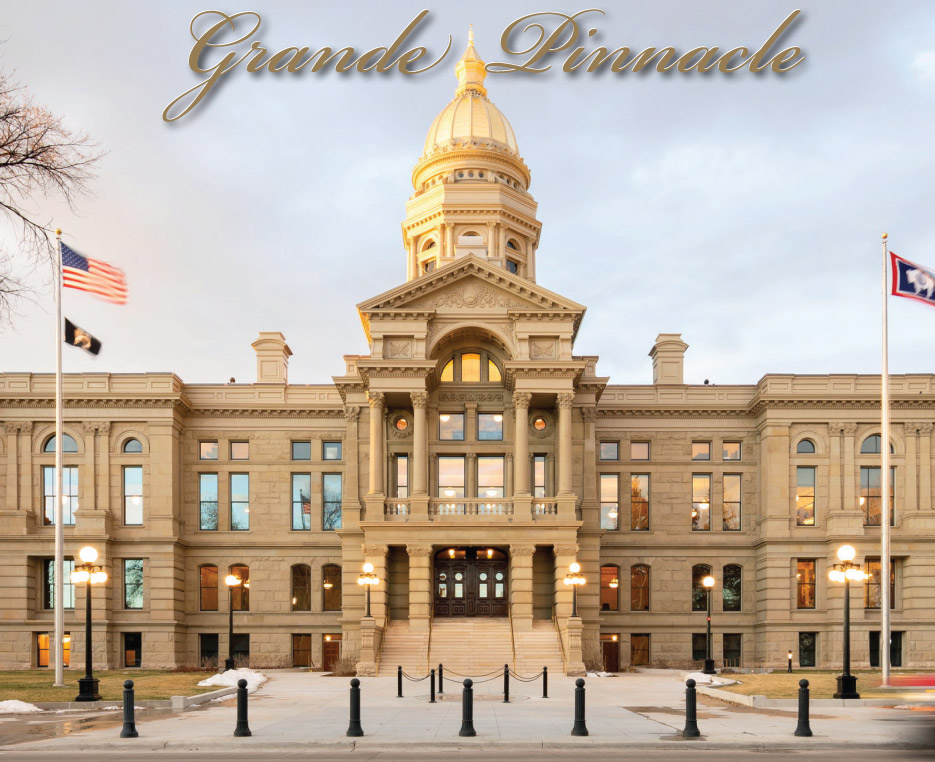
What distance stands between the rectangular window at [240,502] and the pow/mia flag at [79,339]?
714 inches

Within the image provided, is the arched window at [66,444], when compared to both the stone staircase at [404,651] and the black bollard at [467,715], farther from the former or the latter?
the black bollard at [467,715]

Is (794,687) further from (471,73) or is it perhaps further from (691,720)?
(471,73)

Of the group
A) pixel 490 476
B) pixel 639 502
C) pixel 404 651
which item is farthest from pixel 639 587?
pixel 404 651

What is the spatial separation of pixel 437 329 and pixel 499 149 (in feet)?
70.5

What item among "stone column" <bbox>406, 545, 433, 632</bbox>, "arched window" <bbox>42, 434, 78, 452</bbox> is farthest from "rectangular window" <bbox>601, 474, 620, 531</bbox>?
"arched window" <bbox>42, 434, 78, 452</bbox>

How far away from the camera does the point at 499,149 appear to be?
64.6 meters

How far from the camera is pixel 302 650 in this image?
52.6m

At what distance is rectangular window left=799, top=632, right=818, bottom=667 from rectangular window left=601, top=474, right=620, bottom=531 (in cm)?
1120

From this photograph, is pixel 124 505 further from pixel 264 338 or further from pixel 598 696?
pixel 598 696

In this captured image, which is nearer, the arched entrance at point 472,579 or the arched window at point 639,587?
the arched entrance at point 472,579

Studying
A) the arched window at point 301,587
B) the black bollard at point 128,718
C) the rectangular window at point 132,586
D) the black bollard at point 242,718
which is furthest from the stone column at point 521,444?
the black bollard at point 128,718

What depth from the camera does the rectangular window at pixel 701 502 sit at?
53.3 m

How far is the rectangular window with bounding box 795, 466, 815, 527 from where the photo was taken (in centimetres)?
5119

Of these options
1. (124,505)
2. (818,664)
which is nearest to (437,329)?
(124,505)
